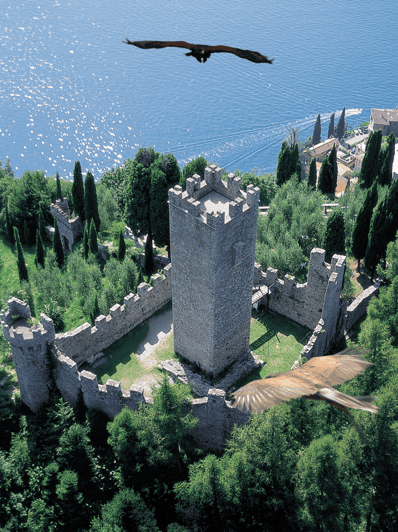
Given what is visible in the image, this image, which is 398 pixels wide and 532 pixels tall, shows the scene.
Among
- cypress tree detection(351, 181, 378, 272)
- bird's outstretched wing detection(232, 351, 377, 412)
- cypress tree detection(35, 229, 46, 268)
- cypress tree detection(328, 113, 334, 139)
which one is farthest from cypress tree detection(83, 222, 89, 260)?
cypress tree detection(328, 113, 334, 139)

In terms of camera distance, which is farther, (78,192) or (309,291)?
(78,192)

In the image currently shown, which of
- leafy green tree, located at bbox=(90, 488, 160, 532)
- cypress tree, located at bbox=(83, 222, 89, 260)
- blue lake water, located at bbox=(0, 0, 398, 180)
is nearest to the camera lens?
leafy green tree, located at bbox=(90, 488, 160, 532)

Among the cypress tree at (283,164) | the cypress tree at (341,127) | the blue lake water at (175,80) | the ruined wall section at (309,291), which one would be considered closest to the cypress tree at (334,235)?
the ruined wall section at (309,291)

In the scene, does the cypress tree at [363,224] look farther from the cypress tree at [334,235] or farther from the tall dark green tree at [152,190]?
the tall dark green tree at [152,190]

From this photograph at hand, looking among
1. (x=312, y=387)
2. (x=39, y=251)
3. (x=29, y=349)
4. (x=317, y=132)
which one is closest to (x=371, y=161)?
(x=39, y=251)

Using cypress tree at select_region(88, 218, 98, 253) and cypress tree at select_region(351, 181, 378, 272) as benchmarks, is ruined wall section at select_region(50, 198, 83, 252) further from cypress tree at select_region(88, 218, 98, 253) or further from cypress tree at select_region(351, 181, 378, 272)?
cypress tree at select_region(351, 181, 378, 272)

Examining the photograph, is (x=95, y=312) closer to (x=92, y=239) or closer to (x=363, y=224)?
(x=92, y=239)
